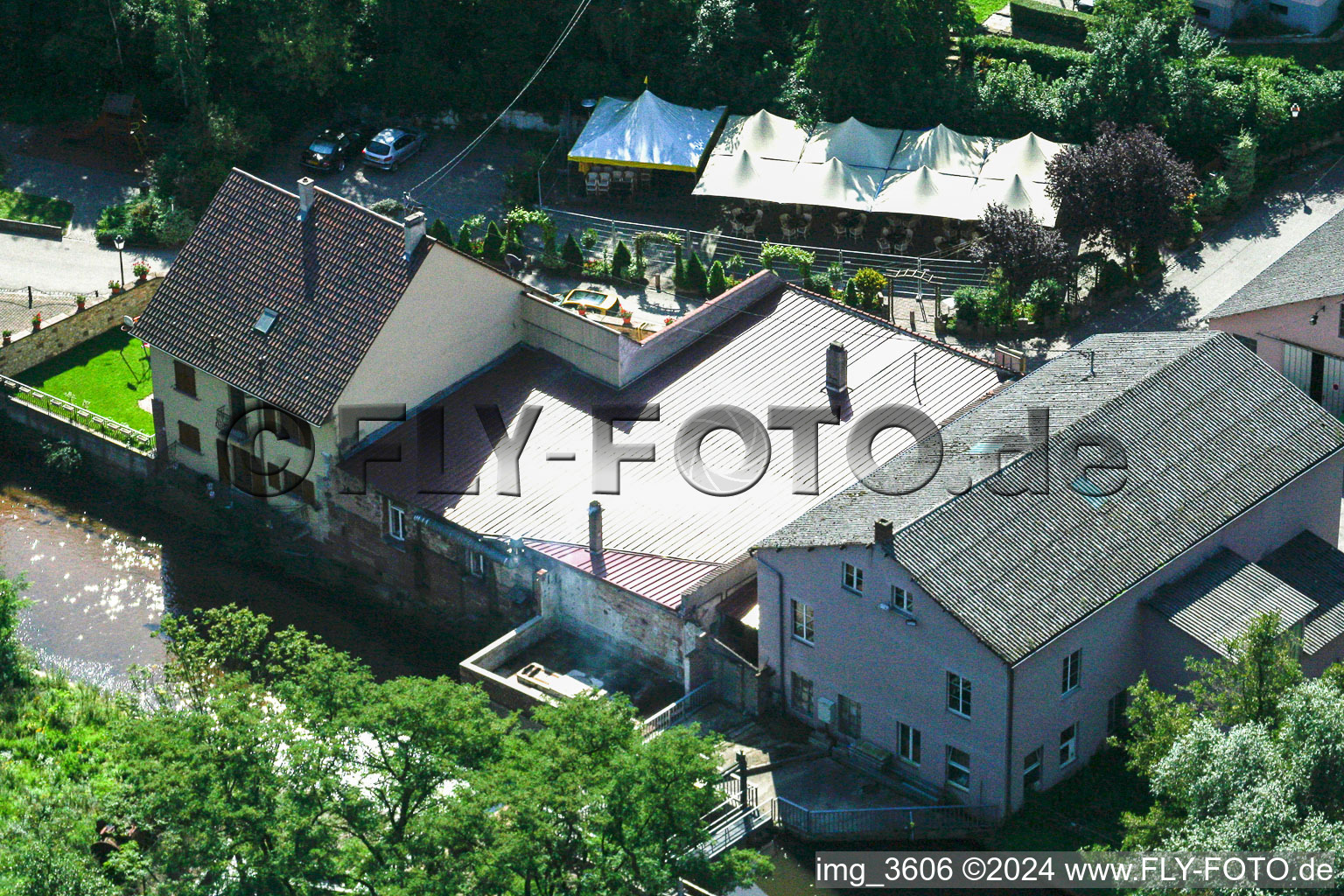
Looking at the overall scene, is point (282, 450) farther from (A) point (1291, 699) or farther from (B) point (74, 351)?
(A) point (1291, 699)

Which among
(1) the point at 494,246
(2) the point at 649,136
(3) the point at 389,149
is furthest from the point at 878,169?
(3) the point at 389,149

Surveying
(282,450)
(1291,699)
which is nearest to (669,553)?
(282,450)

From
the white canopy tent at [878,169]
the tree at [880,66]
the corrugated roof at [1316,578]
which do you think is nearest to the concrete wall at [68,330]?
the white canopy tent at [878,169]

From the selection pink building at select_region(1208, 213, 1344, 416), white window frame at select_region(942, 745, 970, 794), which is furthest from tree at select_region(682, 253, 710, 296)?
white window frame at select_region(942, 745, 970, 794)

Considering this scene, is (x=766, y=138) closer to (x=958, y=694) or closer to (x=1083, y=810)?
(x=958, y=694)

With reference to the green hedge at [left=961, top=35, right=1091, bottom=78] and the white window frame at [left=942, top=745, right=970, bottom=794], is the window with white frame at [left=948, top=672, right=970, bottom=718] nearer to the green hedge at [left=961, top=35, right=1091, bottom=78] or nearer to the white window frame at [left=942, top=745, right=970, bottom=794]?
the white window frame at [left=942, top=745, right=970, bottom=794]

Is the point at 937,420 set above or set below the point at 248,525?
above
